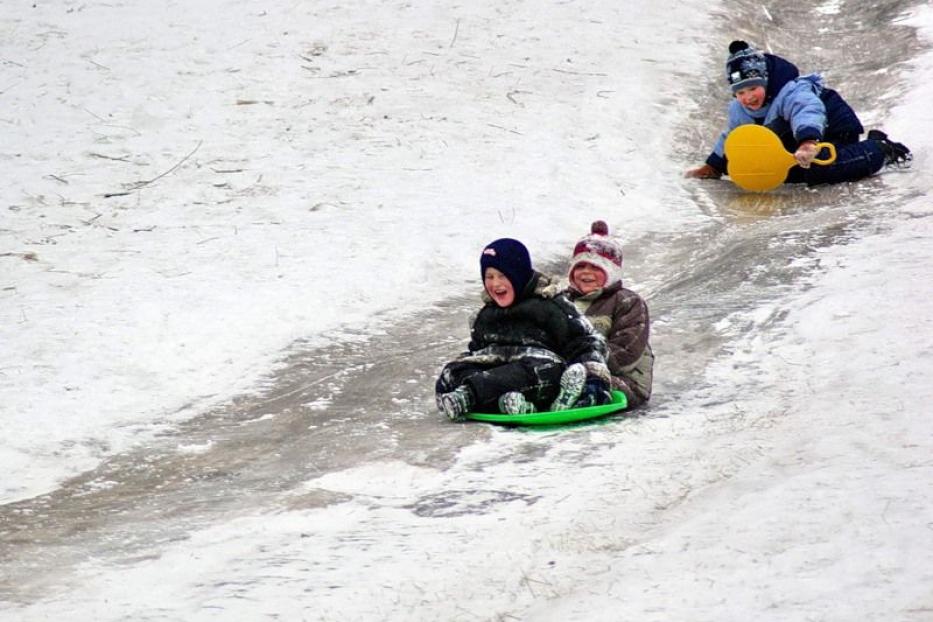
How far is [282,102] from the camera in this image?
44.1ft

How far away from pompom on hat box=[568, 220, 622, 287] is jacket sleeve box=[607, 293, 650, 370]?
5.8 inches

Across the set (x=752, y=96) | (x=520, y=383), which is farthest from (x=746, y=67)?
(x=520, y=383)

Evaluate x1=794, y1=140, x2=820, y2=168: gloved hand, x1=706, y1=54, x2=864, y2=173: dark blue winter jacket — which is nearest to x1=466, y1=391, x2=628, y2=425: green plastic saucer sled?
x1=794, y1=140, x2=820, y2=168: gloved hand

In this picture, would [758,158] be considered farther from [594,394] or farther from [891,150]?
[594,394]

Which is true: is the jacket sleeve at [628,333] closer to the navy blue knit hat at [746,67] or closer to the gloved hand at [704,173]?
the navy blue knit hat at [746,67]

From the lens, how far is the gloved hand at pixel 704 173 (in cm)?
1254

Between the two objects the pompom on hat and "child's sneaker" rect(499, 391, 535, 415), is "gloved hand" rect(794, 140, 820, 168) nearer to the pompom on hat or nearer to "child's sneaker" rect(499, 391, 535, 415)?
the pompom on hat

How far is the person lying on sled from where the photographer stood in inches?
455

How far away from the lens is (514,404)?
6.81 meters

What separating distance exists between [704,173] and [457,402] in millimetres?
6472

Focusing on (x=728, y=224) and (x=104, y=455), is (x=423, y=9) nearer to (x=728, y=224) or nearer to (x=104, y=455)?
(x=728, y=224)

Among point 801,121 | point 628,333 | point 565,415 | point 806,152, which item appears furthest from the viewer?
point 801,121

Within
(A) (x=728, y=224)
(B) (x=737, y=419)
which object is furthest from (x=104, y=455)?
(A) (x=728, y=224)

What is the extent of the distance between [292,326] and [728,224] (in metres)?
4.37
